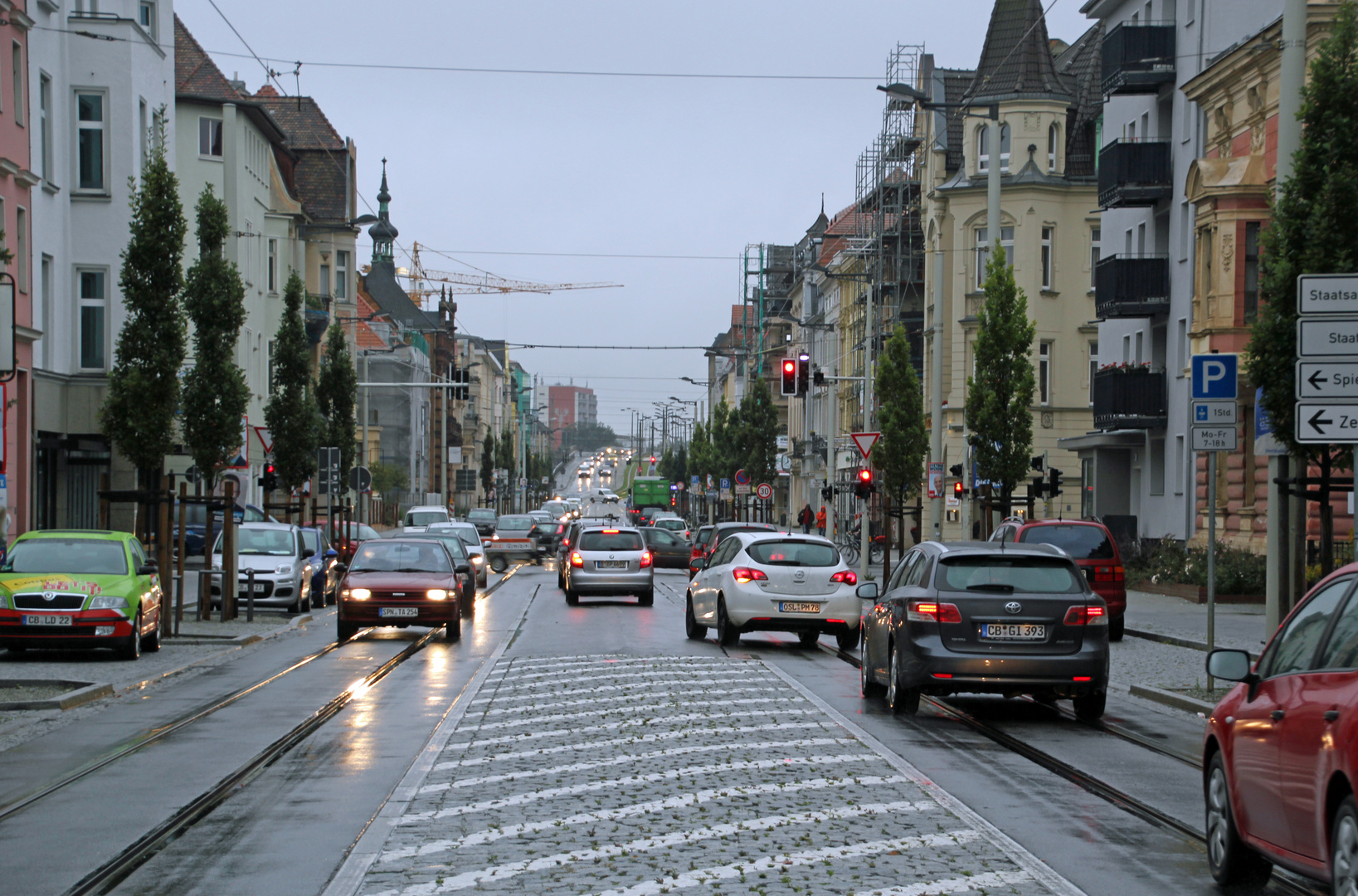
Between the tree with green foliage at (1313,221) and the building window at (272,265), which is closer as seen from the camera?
the tree with green foliage at (1313,221)

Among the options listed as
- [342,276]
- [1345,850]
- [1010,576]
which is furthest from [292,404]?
[342,276]

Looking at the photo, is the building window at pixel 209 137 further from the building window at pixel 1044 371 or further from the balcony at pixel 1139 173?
the building window at pixel 1044 371

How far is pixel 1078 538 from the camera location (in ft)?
87.4

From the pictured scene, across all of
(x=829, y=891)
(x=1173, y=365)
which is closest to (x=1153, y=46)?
(x=1173, y=365)

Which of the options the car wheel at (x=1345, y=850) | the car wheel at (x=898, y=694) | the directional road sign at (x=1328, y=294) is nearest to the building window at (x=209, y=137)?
the car wheel at (x=898, y=694)

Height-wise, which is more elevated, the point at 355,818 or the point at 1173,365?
the point at 1173,365

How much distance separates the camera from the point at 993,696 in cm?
1755

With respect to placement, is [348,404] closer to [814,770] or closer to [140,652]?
[140,652]

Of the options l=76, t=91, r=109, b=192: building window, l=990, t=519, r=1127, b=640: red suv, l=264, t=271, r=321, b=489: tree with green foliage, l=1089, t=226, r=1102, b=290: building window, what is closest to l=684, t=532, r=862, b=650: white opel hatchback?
l=990, t=519, r=1127, b=640: red suv

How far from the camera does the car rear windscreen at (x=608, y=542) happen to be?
3434 centimetres

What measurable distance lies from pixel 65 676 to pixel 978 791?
11.3 m

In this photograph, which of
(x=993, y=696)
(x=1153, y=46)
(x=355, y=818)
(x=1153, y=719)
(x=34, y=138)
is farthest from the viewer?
(x=1153, y=46)

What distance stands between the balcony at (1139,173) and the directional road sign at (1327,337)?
33717 millimetres

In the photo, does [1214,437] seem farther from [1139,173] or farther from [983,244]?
[983,244]
